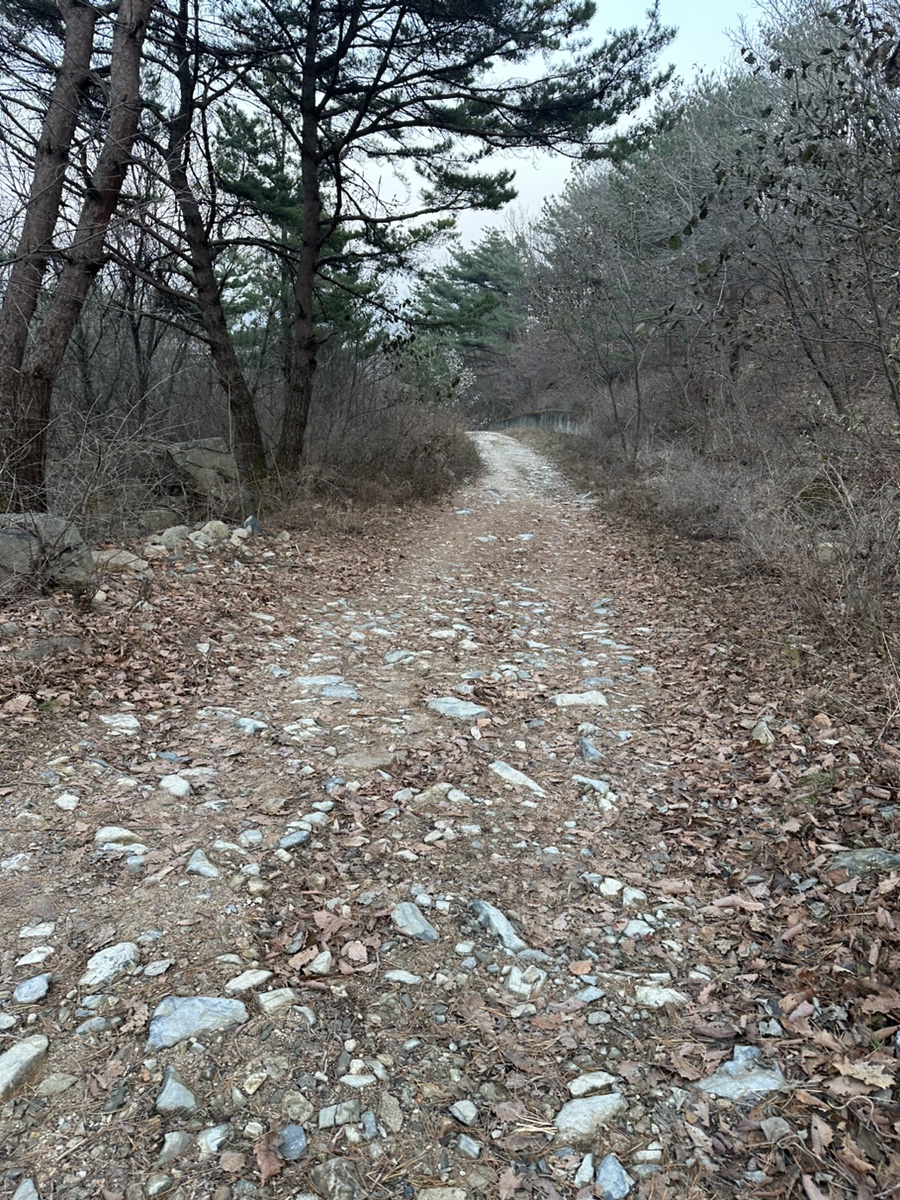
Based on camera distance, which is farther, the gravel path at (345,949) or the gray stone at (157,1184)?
the gravel path at (345,949)

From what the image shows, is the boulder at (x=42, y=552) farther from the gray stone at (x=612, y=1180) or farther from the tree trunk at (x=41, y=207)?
the gray stone at (x=612, y=1180)

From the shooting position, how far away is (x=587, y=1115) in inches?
83.0

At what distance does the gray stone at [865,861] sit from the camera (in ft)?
9.84

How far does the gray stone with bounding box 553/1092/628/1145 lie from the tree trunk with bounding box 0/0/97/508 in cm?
714

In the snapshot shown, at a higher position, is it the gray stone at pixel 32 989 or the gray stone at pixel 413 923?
the gray stone at pixel 32 989

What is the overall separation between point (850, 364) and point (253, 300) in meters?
11.0

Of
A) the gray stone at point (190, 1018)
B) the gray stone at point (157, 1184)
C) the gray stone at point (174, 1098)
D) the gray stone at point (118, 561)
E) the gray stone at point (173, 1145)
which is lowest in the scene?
the gray stone at point (157, 1184)

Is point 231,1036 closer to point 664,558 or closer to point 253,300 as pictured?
point 664,558

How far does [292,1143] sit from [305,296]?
35.3 feet

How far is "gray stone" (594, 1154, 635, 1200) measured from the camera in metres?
1.89

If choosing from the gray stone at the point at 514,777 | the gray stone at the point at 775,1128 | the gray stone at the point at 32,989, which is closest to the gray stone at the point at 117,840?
the gray stone at the point at 32,989

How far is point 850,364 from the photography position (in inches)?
420

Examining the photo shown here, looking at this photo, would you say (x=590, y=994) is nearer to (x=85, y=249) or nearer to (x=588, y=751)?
(x=588, y=751)

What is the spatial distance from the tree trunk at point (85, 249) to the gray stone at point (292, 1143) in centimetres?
648
